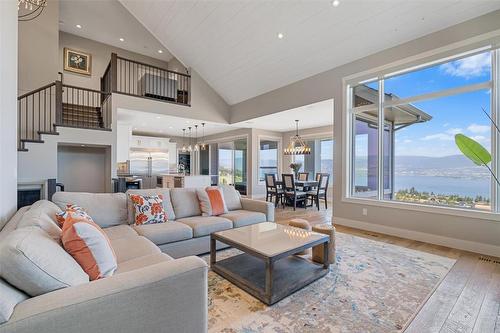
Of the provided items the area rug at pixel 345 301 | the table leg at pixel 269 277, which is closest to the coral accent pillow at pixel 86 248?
the area rug at pixel 345 301

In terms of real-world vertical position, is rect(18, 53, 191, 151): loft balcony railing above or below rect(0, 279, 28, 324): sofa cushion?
above

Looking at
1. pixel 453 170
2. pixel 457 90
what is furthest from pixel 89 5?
pixel 453 170

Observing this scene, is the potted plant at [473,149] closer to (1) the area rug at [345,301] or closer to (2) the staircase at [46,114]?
(1) the area rug at [345,301]

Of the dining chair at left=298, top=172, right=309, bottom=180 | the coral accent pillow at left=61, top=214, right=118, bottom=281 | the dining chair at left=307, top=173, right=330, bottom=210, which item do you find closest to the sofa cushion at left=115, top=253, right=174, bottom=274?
the coral accent pillow at left=61, top=214, right=118, bottom=281

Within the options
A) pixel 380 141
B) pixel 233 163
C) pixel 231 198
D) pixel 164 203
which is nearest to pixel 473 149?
pixel 380 141

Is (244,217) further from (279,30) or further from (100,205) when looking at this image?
(279,30)

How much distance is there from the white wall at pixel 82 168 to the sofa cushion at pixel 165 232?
4.03 meters

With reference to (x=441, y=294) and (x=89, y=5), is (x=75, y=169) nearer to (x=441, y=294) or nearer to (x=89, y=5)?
(x=89, y=5)

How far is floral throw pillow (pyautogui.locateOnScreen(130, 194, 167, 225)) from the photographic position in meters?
2.99

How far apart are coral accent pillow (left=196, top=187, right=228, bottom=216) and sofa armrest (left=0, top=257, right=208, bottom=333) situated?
215 cm

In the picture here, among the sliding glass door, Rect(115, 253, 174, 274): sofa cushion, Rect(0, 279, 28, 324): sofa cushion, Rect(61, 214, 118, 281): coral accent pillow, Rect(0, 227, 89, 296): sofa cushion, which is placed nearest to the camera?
Rect(0, 279, 28, 324): sofa cushion

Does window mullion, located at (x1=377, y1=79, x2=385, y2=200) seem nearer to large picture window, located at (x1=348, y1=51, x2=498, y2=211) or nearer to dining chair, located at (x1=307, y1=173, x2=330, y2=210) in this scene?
large picture window, located at (x1=348, y1=51, x2=498, y2=211)

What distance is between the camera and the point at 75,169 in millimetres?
6348

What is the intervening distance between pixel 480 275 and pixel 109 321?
359 cm
